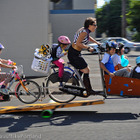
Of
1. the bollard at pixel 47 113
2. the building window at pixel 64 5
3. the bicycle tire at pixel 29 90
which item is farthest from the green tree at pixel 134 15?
the bollard at pixel 47 113

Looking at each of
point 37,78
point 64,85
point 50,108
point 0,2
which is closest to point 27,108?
point 50,108

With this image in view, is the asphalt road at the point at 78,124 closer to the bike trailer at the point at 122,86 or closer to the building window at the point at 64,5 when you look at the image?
the bike trailer at the point at 122,86

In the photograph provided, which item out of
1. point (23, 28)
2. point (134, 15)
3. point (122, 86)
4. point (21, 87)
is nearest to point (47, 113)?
point (21, 87)

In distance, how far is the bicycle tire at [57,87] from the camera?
643cm

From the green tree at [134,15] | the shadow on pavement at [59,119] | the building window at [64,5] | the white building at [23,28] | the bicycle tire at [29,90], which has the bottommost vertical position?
the shadow on pavement at [59,119]

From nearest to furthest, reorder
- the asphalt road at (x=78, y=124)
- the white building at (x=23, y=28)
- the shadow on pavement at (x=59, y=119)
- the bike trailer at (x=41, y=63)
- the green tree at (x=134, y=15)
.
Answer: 1. the asphalt road at (x=78, y=124)
2. the shadow on pavement at (x=59, y=119)
3. the bike trailer at (x=41, y=63)
4. the white building at (x=23, y=28)
5. the green tree at (x=134, y=15)

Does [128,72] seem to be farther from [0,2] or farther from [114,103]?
[0,2]

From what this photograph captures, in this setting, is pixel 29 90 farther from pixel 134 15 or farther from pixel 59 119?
pixel 134 15

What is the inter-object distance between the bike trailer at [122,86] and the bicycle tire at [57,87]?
77cm

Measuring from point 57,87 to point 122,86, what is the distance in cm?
145

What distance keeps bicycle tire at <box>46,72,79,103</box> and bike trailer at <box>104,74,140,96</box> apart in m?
0.77

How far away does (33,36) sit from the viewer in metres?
11.4

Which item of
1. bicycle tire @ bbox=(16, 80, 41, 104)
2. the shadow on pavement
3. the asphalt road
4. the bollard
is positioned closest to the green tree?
the asphalt road

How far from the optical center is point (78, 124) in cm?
529
